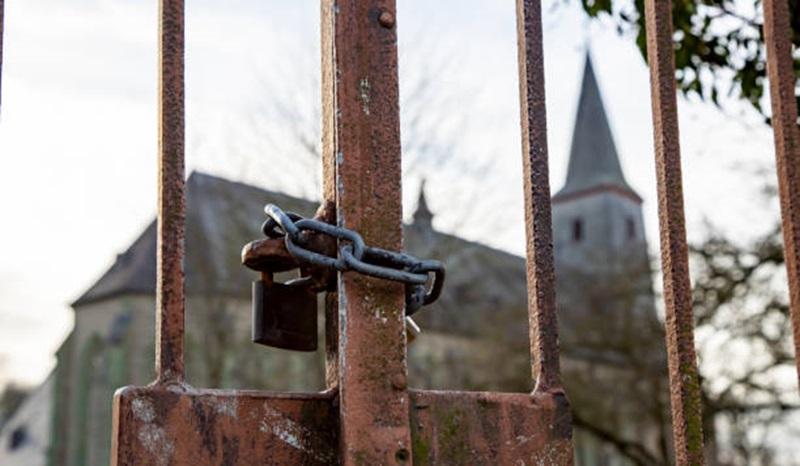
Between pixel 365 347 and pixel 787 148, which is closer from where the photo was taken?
pixel 365 347

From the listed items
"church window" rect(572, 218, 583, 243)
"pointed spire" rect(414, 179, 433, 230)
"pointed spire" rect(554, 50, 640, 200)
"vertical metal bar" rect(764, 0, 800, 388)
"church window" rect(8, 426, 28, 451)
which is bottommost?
"church window" rect(8, 426, 28, 451)

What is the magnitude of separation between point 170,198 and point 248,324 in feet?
82.4

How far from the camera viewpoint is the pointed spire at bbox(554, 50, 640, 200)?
1956 inches

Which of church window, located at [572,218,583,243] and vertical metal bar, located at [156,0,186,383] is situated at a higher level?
church window, located at [572,218,583,243]

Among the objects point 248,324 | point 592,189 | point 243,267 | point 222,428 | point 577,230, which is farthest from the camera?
point 577,230

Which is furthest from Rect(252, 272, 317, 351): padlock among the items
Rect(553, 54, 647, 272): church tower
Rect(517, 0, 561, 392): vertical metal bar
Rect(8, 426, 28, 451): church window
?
Rect(553, 54, 647, 272): church tower

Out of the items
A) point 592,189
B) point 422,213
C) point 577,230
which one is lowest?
point 422,213

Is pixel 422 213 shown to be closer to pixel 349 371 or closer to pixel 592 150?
pixel 349 371

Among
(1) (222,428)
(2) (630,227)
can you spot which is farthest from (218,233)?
(2) (630,227)

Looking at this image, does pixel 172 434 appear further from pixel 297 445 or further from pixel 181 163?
pixel 181 163

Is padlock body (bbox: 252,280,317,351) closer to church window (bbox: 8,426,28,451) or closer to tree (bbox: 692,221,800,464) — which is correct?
tree (bbox: 692,221,800,464)

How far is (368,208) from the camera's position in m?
1.36

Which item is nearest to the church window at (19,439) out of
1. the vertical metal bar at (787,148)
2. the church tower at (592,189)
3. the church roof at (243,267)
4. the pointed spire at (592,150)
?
the church roof at (243,267)

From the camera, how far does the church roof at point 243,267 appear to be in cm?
1984
